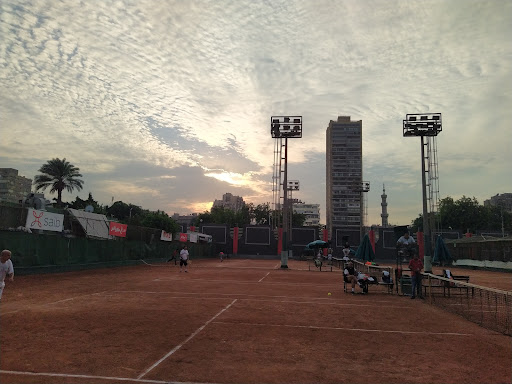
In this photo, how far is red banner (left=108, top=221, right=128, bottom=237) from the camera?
31.2 meters

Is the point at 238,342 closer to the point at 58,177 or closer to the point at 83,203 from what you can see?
the point at 58,177

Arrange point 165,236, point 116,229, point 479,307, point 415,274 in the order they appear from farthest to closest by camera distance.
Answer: point 165,236 → point 116,229 → point 415,274 → point 479,307

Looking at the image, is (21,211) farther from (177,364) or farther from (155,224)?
(155,224)

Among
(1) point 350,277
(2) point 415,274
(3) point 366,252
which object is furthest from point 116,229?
(2) point 415,274

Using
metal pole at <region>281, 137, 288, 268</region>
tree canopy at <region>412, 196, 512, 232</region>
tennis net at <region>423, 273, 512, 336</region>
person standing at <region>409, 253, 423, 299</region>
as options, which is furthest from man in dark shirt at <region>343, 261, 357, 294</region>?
tree canopy at <region>412, 196, 512, 232</region>

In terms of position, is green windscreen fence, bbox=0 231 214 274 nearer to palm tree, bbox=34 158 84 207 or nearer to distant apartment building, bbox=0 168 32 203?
palm tree, bbox=34 158 84 207

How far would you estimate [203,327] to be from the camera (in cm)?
863

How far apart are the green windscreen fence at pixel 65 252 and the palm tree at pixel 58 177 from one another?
2199 centimetres

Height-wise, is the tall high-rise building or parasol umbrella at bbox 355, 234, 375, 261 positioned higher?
the tall high-rise building

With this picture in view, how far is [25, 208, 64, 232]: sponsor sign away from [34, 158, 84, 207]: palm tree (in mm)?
29198

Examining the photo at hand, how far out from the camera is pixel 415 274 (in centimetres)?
1473

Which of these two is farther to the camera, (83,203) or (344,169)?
(344,169)

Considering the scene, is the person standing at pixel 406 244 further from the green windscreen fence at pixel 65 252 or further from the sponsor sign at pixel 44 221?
the sponsor sign at pixel 44 221

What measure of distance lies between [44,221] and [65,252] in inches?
96.5
